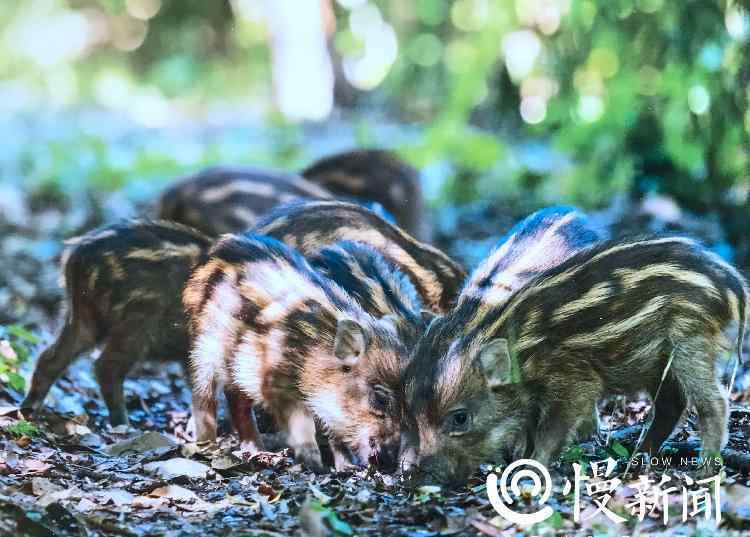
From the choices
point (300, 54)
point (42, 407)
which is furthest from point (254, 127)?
point (42, 407)

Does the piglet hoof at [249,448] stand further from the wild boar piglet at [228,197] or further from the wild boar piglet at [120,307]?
the wild boar piglet at [228,197]

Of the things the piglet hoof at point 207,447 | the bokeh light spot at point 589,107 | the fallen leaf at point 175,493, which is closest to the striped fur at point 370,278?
the piglet hoof at point 207,447

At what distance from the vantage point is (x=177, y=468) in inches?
189

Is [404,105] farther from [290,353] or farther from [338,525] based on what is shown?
[338,525]

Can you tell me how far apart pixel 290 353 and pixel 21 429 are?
50.7 inches

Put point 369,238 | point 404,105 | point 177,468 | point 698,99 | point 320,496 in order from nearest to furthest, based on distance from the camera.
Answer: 1. point 320,496
2. point 177,468
3. point 369,238
4. point 698,99
5. point 404,105

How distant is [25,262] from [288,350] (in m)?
4.37

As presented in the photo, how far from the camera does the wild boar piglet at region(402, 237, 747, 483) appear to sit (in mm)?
4648

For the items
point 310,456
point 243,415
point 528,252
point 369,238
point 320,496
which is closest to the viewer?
point 320,496

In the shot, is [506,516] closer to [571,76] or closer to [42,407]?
[42,407]

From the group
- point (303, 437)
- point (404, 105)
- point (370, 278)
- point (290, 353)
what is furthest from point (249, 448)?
point (404, 105)

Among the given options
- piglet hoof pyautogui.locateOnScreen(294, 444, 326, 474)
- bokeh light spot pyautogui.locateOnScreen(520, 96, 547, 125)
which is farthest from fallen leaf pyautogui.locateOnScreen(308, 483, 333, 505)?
bokeh light spot pyautogui.locateOnScreen(520, 96, 547, 125)

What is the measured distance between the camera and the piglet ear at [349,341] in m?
5.13

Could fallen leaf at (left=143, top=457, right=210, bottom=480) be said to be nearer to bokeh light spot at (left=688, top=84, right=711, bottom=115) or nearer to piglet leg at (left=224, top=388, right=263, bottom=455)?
piglet leg at (left=224, top=388, right=263, bottom=455)
